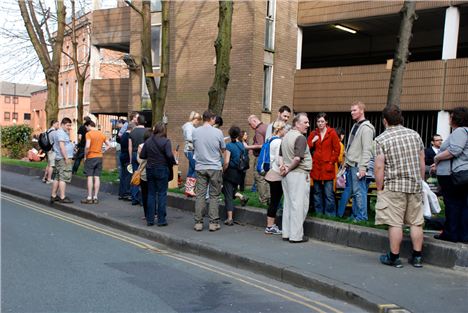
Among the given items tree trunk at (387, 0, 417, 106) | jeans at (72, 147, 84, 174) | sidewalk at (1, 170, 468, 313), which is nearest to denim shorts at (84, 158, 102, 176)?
sidewalk at (1, 170, 468, 313)

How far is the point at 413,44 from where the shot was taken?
63.8 feet

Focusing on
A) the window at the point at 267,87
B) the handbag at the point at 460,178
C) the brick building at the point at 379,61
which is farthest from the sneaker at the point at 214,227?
the window at the point at 267,87

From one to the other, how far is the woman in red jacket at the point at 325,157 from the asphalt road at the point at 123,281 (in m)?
2.34

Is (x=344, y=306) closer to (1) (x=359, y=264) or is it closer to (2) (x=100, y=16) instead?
(1) (x=359, y=264)

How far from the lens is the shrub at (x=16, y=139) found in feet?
95.3

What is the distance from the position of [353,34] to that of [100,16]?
463 inches

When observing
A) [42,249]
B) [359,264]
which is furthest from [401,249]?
[42,249]

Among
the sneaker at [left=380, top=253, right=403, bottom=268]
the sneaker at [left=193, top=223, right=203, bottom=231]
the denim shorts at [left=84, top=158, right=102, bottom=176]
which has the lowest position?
the sneaker at [left=193, top=223, right=203, bottom=231]

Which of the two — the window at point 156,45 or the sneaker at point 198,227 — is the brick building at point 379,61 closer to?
the window at point 156,45

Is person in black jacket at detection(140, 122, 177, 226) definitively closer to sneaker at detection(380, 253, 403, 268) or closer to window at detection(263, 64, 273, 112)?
sneaker at detection(380, 253, 403, 268)

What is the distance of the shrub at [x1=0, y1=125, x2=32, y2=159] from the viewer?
1143 inches

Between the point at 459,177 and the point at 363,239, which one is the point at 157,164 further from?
the point at 459,177

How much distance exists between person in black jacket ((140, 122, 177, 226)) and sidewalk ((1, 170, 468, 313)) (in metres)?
0.51

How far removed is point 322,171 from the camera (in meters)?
8.16
